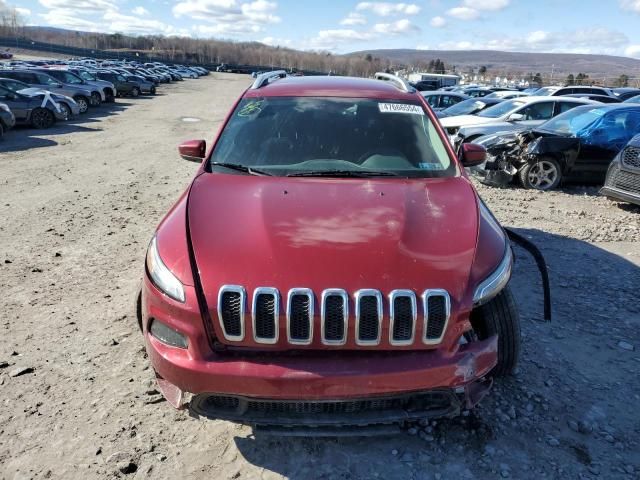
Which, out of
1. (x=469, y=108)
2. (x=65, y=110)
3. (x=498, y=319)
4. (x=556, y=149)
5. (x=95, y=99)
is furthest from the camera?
(x=95, y=99)

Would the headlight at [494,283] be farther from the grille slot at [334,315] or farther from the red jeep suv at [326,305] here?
the grille slot at [334,315]

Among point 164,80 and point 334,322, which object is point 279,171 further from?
point 164,80

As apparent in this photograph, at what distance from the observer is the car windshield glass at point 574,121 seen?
878 centimetres

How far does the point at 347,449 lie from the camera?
261 centimetres

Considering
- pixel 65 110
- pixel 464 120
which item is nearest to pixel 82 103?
pixel 65 110

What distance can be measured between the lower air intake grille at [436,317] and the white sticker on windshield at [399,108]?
2073 mm

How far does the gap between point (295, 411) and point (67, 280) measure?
123 inches

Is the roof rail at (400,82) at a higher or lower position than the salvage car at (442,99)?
higher

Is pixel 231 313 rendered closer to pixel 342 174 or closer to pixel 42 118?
pixel 342 174

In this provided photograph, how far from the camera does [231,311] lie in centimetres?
225

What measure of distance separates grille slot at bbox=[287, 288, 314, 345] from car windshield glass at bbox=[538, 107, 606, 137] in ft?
26.4

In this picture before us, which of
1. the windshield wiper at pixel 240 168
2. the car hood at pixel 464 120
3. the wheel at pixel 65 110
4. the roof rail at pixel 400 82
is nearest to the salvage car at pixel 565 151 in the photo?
the car hood at pixel 464 120

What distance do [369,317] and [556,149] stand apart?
24.2ft

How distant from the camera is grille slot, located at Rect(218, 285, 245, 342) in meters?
2.24
